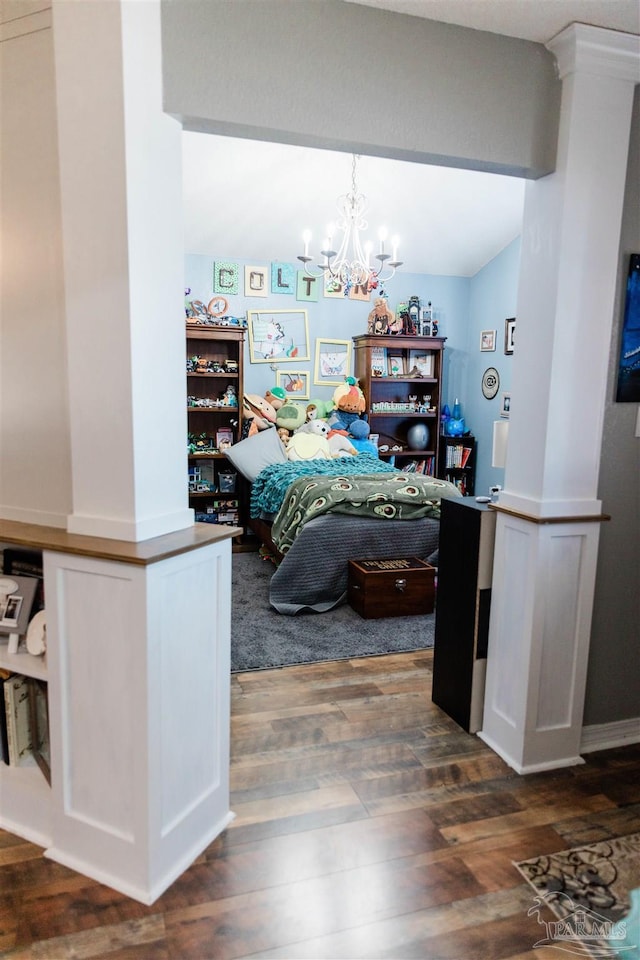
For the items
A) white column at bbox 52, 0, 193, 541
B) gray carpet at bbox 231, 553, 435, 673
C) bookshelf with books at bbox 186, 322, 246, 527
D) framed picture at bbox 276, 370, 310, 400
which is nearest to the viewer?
white column at bbox 52, 0, 193, 541

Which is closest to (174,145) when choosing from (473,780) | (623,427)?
(623,427)

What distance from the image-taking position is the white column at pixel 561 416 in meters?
2.09

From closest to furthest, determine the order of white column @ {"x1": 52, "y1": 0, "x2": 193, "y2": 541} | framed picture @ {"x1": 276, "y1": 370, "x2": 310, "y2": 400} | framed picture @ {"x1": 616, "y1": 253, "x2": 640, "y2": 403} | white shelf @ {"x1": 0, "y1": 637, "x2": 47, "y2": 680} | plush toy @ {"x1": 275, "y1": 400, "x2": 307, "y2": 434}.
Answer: white column @ {"x1": 52, "y1": 0, "x2": 193, "y2": 541} → white shelf @ {"x1": 0, "y1": 637, "x2": 47, "y2": 680} → framed picture @ {"x1": 616, "y1": 253, "x2": 640, "y2": 403} → plush toy @ {"x1": 275, "y1": 400, "x2": 307, "y2": 434} → framed picture @ {"x1": 276, "y1": 370, "x2": 310, "y2": 400}

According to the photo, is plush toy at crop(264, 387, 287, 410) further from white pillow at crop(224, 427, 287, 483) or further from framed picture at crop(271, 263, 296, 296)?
framed picture at crop(271, 263, 296, 296)

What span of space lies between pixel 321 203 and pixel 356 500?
8.88 ft

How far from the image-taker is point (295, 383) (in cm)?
595

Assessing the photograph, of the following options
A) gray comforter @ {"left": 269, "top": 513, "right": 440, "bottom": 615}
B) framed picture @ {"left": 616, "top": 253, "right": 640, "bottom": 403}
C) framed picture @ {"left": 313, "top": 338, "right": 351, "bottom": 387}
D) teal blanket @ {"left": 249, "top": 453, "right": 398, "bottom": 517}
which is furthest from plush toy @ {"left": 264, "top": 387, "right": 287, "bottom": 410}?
framed picture @ {"left": 616, "top": 253, "right": 640, "bottom": 403}

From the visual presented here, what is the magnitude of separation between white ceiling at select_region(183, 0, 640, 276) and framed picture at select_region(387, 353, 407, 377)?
84 cm

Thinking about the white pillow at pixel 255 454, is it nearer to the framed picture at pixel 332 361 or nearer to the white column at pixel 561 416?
the framed picture at pixel 332 361

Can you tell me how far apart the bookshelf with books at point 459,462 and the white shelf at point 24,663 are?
16.2ft

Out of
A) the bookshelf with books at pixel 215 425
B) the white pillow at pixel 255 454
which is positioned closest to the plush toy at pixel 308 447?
the white pillow at pixel 255 454

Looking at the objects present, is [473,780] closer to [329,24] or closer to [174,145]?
[174,145]

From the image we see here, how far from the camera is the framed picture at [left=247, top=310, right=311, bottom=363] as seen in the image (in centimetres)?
578

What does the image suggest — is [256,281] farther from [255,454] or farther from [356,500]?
[356,500]
